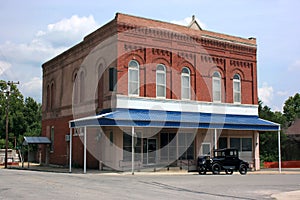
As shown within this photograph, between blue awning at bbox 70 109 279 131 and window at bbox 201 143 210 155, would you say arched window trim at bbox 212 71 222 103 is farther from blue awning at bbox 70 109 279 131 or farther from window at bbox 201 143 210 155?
window at bbox 201 143 210 155

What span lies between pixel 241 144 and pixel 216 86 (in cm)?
520

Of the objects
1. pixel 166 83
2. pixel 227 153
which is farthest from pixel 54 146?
pixel 227 153

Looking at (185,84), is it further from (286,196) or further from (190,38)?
(286,196)

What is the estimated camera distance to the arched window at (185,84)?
34062mm

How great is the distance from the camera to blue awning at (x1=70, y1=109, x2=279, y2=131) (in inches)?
1094

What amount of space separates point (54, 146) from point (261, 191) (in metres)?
26.3

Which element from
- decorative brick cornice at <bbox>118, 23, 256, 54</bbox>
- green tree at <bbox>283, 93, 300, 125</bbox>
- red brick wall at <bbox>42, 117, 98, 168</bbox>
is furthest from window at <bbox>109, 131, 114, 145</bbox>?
green tree at <bbox>283, 93, 300, 125</bbox>

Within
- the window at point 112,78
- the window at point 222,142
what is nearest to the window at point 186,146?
the window at point 222,142

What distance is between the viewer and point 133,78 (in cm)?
3144

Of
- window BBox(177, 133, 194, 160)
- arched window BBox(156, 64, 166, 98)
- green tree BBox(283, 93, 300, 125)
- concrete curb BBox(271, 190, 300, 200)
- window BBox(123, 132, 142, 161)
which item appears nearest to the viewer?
concrete curb BBox(271, 190, 300, 200)

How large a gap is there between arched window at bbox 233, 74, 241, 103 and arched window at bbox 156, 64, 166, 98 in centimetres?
737

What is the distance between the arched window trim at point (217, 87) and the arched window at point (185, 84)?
8.53ft

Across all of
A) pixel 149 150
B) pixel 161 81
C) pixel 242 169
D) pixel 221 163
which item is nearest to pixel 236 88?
pixel 161 81

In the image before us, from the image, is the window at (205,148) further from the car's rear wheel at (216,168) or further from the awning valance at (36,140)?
the awning valance at (36,140)
